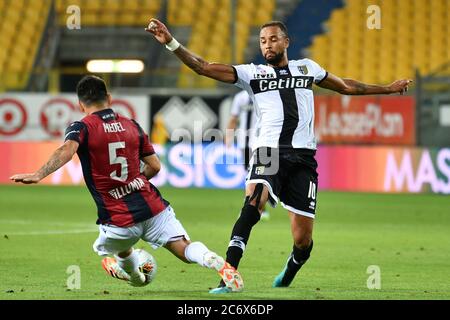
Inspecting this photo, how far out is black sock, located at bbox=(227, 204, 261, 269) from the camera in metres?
8.51

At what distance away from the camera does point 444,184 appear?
71.6 ft

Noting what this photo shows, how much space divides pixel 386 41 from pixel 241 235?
852 inches

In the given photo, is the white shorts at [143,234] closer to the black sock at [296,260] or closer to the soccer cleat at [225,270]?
the soccer cleat at [225,270]

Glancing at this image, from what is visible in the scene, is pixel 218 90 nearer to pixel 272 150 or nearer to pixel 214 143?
pixel 214 143

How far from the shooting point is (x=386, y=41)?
96.7 feet

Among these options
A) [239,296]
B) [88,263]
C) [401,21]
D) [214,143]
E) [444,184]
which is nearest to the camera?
[239,296]

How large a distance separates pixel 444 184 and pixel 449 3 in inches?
374

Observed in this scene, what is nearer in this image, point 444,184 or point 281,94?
point 281,94

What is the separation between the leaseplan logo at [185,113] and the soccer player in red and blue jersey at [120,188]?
52.4 feet

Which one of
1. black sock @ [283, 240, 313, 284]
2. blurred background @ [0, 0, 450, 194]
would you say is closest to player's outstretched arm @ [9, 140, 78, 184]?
black sock @ [283, 240, 313, 284]

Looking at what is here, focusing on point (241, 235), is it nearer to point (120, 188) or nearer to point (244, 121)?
point (120, 188)

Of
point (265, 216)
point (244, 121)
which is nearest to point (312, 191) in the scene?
point (244, 121)

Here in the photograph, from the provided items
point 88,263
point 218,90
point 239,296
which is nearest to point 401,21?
point 218,90

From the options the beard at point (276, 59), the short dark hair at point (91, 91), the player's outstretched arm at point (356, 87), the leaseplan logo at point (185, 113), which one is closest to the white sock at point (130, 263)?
the short dark hair at point (91, 91)
